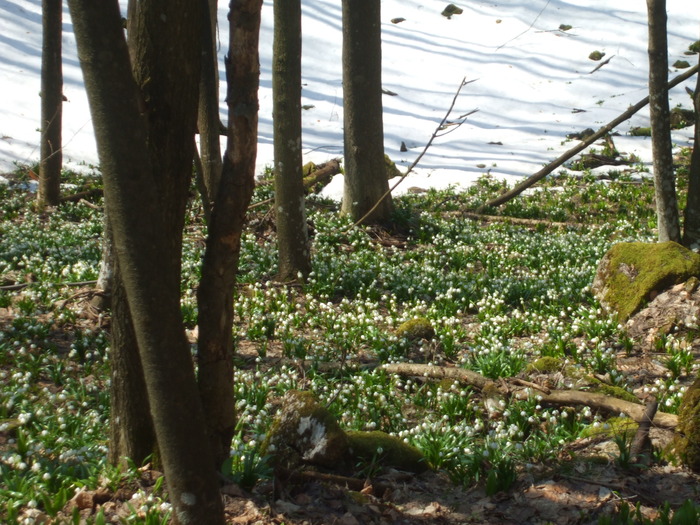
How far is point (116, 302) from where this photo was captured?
3508mm

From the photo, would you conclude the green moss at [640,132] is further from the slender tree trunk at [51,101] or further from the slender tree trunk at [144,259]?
the slender tree trunk at [144,259]

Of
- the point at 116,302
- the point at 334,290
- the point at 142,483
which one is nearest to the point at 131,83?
the point at 116,302

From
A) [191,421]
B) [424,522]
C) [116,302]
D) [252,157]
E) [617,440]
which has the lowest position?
[424,522]

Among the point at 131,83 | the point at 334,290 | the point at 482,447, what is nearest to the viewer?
the point at 131,83

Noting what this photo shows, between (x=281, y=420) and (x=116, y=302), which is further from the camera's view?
(x=281, y=420)

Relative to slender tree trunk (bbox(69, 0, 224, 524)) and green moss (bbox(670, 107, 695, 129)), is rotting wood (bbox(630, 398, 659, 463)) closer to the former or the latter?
slender tree trunk (bbox(69, 0, 224, 524))

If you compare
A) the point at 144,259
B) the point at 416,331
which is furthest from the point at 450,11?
the point at 144,259

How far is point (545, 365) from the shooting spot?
5930 mm

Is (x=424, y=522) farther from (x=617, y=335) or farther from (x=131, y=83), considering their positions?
(x=617, y=335)

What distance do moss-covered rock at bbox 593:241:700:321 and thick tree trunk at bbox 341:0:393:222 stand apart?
383 centimetres

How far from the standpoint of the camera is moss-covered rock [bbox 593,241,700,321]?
7180 millimetres

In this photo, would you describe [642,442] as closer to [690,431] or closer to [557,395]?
[690,431]

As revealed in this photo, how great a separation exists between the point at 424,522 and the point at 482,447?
1.04 meters

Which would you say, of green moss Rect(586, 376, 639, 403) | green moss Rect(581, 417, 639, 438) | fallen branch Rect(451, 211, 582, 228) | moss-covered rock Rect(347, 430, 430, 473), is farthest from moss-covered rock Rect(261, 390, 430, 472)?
fallen branch Rect(451, 211, 582, 228)
